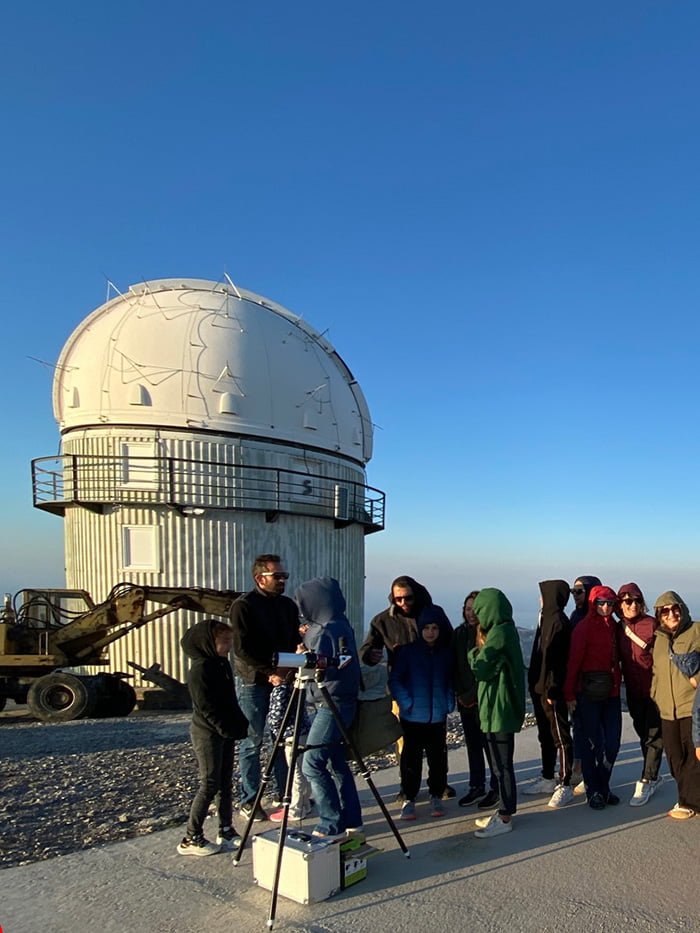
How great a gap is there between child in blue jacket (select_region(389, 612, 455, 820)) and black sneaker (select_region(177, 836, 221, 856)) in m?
1.42

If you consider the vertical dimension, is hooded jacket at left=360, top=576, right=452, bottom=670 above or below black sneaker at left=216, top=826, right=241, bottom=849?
above

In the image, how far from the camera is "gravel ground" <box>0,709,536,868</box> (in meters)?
4.61

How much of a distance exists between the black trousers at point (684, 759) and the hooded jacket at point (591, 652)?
452 millimetres

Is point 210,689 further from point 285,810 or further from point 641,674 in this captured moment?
point 641,674

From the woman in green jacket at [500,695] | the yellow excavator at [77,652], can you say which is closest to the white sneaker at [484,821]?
the woman in green jacket at [500,695]

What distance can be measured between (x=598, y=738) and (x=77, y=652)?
35.0ft

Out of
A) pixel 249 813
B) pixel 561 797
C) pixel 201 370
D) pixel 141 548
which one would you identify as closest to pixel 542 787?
pixel 561 797

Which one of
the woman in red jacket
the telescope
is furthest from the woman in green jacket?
the telescope

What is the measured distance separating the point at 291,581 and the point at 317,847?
13.0m

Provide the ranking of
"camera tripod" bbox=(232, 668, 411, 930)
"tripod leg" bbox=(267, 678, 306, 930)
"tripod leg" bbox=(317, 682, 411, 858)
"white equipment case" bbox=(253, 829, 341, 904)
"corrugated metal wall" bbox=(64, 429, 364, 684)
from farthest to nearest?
1. "corrugated metal wall" bbox=(64, 429, 364, 684)
2. "tripod leg" bbox=(317, 682, 411, 858)
3. "camera tripod" bbox=(232, 668, 411, 930)
4. "white equipment case" bbox=(253, 829, 341, 904)
5. "tripod leg" bbox=(267, 678, 306, 930)

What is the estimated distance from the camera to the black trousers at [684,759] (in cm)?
468

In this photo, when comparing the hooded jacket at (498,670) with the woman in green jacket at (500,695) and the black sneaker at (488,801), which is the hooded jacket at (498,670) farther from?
the black sneaker at (488,801)

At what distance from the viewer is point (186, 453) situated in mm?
15570

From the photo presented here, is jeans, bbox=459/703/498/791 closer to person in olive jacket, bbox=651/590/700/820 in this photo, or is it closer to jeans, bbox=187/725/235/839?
person in olive jacket, bbox=651/590/700/820
